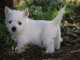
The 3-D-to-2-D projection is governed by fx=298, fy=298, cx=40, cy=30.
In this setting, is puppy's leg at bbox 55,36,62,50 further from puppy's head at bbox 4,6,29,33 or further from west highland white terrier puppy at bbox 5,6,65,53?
puppy's head at bbox 4,6,29,33

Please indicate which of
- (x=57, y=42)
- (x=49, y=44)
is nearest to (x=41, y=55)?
(x=49, y=44)

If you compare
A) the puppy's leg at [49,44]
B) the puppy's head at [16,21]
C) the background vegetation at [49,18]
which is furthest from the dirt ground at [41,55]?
the puppy's head at [16,21]

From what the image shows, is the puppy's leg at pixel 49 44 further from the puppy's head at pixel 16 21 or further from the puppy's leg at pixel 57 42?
the puppy's head at pixel 16 21

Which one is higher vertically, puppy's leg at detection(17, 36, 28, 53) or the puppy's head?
the puppy's head

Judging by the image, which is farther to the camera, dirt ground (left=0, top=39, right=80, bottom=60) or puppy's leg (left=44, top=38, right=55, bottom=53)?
puppy's leg (left=44, top=38, right=55, bottom=53)

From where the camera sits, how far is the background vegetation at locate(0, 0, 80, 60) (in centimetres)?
553

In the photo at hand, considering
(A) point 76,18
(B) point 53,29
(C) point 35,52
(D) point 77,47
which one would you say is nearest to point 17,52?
(C) point 35,52

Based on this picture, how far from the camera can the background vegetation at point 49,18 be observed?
553 cm

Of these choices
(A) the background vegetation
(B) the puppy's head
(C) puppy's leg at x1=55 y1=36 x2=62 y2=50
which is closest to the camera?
(B) the puppy's head

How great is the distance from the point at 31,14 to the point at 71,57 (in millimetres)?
2729

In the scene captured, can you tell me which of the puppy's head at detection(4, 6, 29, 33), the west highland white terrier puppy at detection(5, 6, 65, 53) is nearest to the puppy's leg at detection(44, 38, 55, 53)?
the west highland white terrier puppy at detection(5, 6, 65, 53)

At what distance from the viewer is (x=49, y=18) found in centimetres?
727

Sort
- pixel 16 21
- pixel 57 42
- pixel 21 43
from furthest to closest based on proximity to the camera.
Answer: pixel 57 42 → pixel 21 43 → pixel 16 21

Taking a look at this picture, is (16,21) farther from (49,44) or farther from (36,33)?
(49,44)
